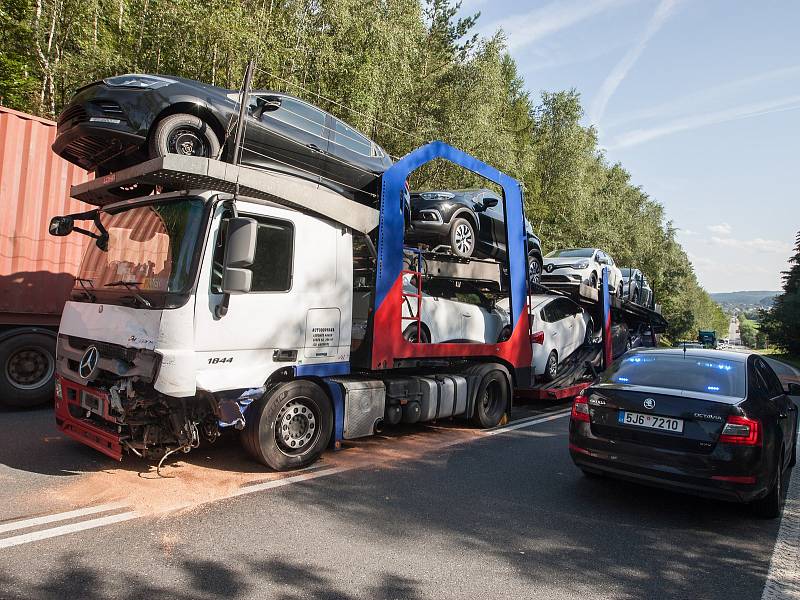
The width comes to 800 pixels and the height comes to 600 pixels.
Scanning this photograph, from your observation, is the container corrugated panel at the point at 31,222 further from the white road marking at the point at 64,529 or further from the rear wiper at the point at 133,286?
the white road marking at the point at 64,529

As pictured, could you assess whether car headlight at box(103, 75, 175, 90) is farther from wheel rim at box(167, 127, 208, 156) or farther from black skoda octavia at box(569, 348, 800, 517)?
black skoda octavia at box(569, 348, 800, 517)

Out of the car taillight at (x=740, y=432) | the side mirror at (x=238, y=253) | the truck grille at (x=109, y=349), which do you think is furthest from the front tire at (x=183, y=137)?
the car taillight at (x=740, y=432)

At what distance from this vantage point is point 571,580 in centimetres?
351

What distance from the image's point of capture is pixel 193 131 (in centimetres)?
575

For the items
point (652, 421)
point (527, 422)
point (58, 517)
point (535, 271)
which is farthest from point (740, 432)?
point (535, 271)

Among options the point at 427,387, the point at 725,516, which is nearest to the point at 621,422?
the point at 725,516

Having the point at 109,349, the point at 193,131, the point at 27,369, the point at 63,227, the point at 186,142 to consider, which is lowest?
the point at 27,369

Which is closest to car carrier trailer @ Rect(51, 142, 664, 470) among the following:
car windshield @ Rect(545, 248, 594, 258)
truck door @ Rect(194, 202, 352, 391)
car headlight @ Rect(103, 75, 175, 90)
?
truck door @ Rect(194, 202, 352, 391)

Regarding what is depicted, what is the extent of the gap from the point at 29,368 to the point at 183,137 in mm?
4121

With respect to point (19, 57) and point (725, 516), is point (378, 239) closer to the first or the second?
point (725, 516)

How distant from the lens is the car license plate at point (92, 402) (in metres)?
4.60

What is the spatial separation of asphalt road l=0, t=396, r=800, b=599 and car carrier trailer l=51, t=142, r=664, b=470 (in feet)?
1.31

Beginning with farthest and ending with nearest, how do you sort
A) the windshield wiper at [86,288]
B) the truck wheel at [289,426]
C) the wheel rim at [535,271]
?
the wheel rim at [535,271] < the windshield wiper at [86,288] < the truck wheel at [289,426]

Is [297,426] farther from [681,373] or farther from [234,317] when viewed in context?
[681,373]
